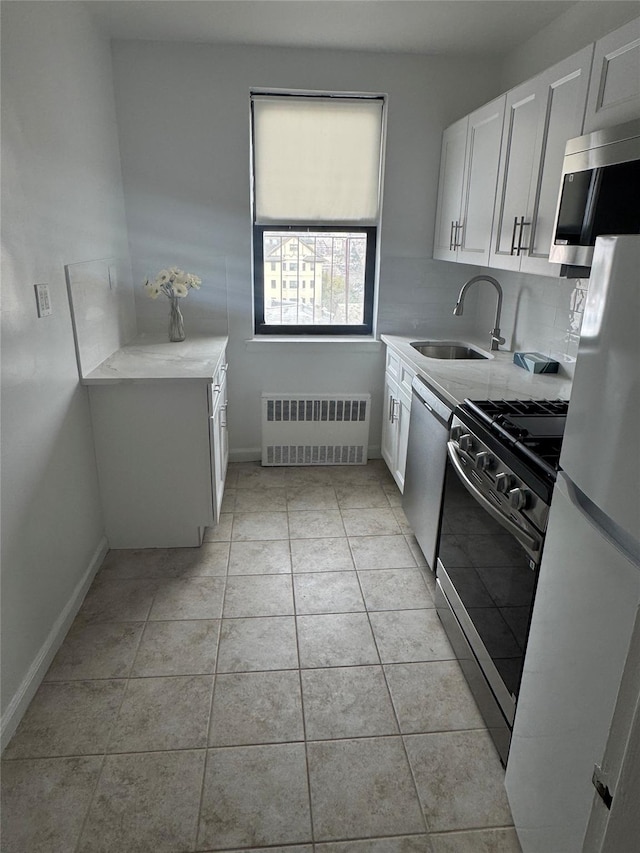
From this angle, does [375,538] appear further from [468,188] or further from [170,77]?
[170,77]

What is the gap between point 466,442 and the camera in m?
1.92

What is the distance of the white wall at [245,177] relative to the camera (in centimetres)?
320

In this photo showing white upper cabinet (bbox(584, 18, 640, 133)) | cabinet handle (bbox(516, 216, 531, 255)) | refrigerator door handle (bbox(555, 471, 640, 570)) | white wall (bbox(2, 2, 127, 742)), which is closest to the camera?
refrigerator door handle (bbox(555, 471, 640, 570))

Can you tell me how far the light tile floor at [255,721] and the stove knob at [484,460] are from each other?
2.75 feet

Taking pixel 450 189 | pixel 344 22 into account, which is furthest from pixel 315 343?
pixel 344 22

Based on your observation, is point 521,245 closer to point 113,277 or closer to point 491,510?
point 491,510

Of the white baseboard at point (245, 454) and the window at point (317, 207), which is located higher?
the window at point (317, 207)

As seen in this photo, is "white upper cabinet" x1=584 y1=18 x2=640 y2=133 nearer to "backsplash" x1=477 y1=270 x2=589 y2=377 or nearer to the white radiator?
"backsplash" x1=477 y1=270 x2=589 y2=377

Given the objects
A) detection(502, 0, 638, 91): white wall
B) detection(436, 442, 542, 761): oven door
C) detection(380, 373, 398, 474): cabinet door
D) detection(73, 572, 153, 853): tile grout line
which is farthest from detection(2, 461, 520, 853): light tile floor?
detection(502, 0, 638, 91): white wall

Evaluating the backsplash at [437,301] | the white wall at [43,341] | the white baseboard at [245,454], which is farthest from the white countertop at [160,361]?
the backsplash at [437,301]

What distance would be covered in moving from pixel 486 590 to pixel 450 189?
250cm

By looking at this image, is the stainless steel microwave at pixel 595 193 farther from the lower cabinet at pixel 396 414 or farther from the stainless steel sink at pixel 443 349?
the stainless steel sink at pixel 443 349

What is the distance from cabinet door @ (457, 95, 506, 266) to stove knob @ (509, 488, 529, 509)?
1650mm

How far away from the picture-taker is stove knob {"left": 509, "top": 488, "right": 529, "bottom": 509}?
1464 millimetres
